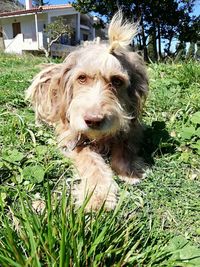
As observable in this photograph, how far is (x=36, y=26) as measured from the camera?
128 feet

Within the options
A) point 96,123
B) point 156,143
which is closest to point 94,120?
point 96,123

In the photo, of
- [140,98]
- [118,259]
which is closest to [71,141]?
[140,98]

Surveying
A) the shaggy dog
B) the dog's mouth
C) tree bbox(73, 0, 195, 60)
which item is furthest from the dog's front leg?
tree bbox(73, 0, 195, 60)

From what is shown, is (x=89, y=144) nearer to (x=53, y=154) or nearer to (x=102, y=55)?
(x=53, y=154)

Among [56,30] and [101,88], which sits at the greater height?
[101,88]

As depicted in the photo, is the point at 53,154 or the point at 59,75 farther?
the point at 59,75

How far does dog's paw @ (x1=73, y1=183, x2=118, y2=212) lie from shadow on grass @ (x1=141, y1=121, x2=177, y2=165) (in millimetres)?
843

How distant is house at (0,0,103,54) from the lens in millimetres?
38969

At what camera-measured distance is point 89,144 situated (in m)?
3.83

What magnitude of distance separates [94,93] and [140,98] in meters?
0.67

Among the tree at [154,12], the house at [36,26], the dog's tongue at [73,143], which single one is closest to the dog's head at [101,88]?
the dog's tongue at [73,143]

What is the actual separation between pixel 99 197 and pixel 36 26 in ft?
126

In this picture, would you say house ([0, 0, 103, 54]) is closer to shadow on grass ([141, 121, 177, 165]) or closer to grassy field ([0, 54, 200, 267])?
grassy field ([0, 54, 200, 267])

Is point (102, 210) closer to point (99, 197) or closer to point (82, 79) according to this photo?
point (99, 197)
